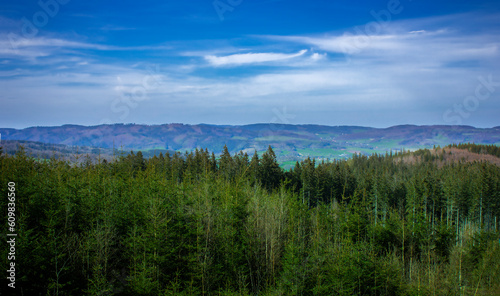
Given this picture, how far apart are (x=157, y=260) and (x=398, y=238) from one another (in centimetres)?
2983

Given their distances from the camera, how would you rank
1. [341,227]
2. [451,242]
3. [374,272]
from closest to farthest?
1. [374,272]
2. [341,227]
3. [451,242]

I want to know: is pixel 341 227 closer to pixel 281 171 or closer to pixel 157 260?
pixel 157 260

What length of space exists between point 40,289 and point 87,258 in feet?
7.19

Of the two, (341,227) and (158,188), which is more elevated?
(158,188)

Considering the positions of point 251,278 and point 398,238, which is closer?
point 251,278

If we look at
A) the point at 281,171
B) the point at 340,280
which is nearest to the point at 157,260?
the point at 340,280

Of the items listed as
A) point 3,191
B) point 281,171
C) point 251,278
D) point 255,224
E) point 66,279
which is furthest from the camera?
point 281,171

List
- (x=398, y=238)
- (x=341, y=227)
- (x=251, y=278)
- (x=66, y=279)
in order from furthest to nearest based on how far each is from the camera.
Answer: (x=398, y=238)
(x=341, y=227)
(x=251, y=278)
(x=66, y=279)

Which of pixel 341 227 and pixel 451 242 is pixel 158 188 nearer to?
pixel 341 227

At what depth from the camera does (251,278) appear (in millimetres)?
19422

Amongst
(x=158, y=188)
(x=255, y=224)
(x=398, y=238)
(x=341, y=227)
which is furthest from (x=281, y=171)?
(x=158, y=188)

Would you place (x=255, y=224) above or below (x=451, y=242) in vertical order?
above

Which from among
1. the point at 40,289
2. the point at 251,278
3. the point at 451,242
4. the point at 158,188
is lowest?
the point at 451,242

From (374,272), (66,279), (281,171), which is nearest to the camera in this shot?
(66,279)
